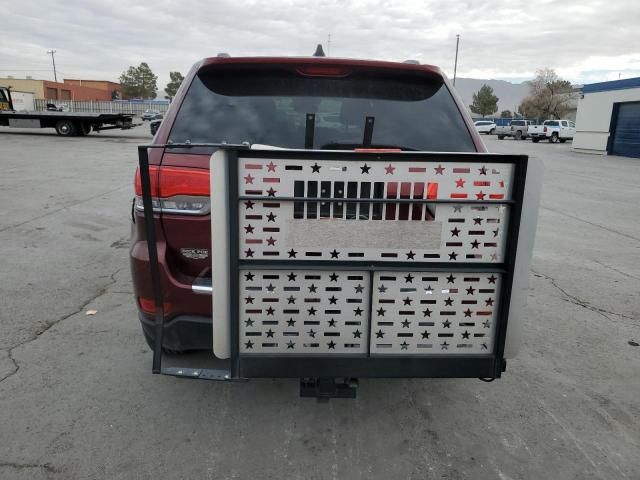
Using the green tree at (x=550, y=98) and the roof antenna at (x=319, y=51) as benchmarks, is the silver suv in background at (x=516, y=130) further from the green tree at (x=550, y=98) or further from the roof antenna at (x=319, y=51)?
the roof antenna at (x=319, y=51)

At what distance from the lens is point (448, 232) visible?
7.25 ft

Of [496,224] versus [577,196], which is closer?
[496,224]

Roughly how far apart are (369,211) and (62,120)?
2759 cm

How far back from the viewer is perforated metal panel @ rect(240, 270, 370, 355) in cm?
224

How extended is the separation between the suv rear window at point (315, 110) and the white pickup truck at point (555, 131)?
45.9 m

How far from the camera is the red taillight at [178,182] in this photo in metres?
2.51

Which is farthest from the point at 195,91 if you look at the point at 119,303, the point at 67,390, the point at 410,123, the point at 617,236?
the point at 617,236

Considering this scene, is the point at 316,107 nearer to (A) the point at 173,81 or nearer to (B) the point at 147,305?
(B) the point at 147,305

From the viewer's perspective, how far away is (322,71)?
2922mm

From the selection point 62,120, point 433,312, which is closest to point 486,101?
point 62,120

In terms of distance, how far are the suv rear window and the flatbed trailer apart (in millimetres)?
24336

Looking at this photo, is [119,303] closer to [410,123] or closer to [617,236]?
[410,123]

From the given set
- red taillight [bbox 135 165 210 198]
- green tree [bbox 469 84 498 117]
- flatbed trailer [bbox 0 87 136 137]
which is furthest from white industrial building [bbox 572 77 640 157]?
green tree [bbox 469 84 498 117]

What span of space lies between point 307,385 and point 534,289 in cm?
363
